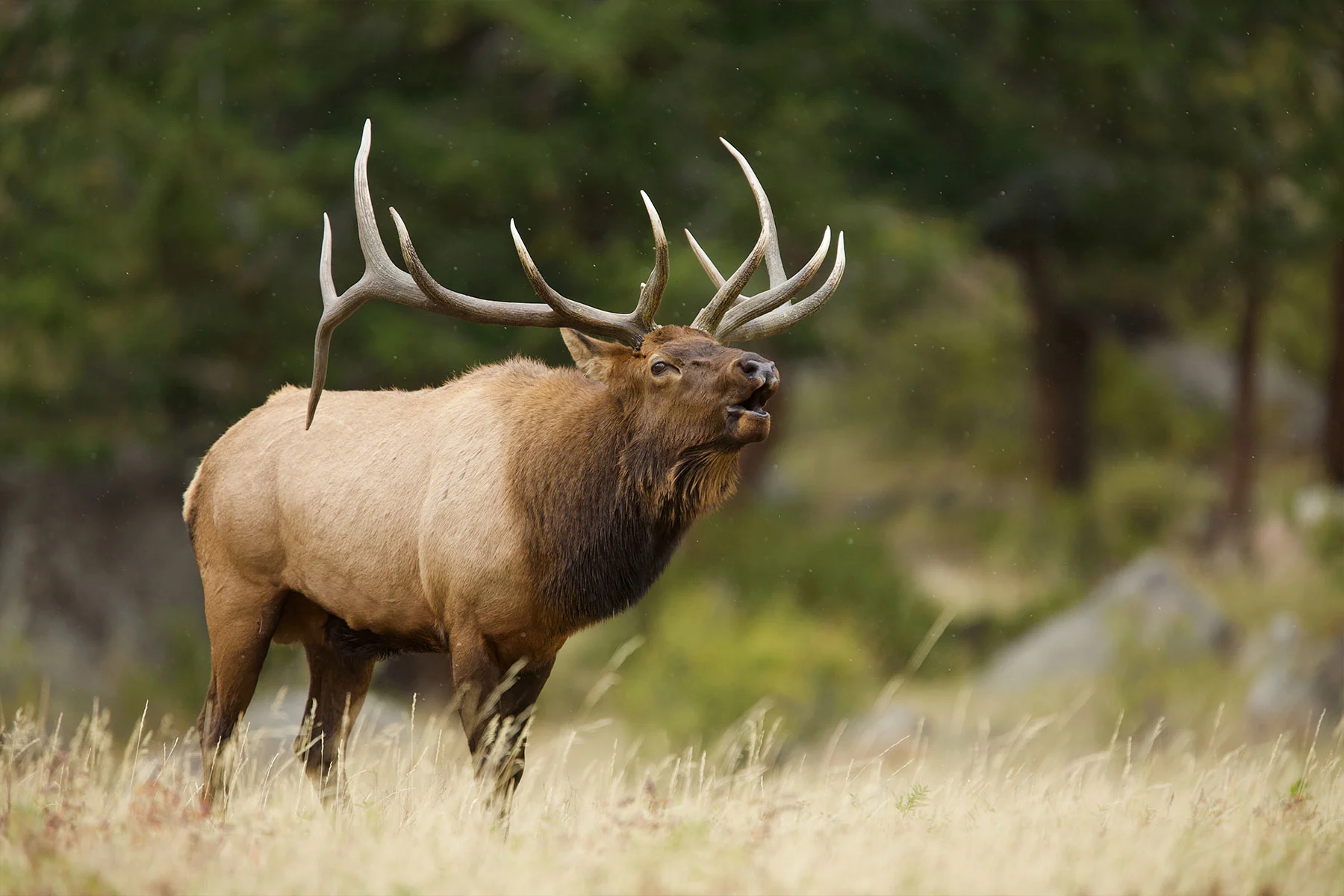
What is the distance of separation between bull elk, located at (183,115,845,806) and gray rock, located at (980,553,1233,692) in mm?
9682

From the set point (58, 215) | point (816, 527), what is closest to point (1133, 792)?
point (58, 215)

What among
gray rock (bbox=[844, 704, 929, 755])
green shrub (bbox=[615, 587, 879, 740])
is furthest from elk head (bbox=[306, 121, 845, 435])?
gray rock (bbox=[844, 704, 929, 755])

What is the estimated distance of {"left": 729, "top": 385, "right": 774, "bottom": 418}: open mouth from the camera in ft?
16.6

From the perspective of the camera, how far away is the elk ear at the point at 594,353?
5.52m

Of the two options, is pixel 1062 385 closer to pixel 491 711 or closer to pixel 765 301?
pixel 765 301

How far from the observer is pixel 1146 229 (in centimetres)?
1831

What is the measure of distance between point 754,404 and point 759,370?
194mm

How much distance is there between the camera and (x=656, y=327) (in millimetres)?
5527

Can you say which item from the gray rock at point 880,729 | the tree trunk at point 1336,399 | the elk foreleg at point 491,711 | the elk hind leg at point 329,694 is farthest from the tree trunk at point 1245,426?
the elk foreleg at point 491,711

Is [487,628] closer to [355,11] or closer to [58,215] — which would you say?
[58,215]

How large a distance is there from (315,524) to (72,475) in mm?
9071

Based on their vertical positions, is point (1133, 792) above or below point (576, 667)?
above

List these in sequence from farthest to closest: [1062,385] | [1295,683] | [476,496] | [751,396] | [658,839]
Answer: [1062,385], [1295,683], [476,496], [751,396], [658,839]

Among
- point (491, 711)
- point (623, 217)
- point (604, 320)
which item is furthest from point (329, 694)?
point (623, 217)
